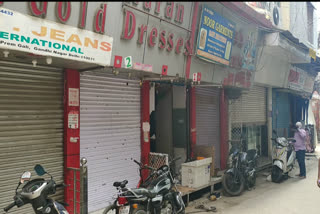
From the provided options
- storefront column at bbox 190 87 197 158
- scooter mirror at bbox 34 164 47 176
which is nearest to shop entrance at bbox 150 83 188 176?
storefront column at bbox 190 87 197 158

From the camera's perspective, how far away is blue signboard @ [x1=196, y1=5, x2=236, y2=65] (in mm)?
7246

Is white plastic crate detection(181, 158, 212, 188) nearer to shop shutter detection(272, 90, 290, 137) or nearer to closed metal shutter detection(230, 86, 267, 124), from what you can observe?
closed metal shutter detection(230, 86, 267, 124)

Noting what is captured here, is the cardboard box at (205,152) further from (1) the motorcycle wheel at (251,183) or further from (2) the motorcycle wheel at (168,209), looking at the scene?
(2) the motorcycle wheel at (168,209)

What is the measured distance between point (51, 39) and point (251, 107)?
9.68m

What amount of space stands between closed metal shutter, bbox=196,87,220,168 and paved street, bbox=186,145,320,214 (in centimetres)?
203

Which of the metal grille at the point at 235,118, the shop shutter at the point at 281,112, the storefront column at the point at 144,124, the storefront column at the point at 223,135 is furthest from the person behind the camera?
the shop shutter at the point at 281,112

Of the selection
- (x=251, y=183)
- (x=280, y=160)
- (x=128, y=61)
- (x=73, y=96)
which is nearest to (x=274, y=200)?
(x=251, y=183)

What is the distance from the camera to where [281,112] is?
50.3 ft

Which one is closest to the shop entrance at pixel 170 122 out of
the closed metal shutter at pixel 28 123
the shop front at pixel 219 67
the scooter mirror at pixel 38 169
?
the shop front at pixel 219 67

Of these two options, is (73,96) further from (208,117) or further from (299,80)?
(299,80)

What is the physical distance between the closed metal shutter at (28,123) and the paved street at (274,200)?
335cm

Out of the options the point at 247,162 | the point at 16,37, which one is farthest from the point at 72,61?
the point at 247,162

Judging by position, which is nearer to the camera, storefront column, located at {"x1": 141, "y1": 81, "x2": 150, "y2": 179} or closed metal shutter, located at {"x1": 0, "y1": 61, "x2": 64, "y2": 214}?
closed metal shutter, located at {"x1": 0, "y1": 61, "x2": 64, "y2": 214}

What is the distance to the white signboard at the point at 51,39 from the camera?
12.1 feet
